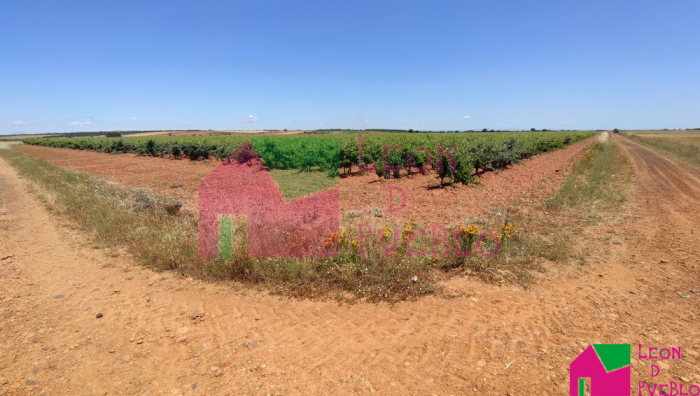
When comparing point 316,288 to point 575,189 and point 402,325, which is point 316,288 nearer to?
point 402,325

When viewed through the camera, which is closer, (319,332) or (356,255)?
(319,332)

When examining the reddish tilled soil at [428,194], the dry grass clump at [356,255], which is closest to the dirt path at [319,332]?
the dry grass clump at [356,255]

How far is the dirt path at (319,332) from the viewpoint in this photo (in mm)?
2717

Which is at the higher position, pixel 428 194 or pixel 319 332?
pixel 428 194

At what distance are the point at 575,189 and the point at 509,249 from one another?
309 inches

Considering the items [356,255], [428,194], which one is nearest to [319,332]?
[356,255]


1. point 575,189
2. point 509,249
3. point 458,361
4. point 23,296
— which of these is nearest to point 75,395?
point 23,296

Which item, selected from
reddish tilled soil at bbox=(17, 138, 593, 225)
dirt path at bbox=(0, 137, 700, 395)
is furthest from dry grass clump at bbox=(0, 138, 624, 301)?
reddish tilled soil at bbox=(17, 138, 593, 225)

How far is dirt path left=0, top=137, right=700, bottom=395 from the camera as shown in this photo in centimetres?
272

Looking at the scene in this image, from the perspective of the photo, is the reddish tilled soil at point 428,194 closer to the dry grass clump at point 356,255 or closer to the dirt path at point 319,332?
the dry grass clump at point 356,255

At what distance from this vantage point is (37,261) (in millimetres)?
5445

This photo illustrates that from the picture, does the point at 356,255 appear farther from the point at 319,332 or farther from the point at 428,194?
the point at 428,194

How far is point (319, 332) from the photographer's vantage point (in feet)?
11.2

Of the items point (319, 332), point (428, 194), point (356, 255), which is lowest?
point (319, 332)
